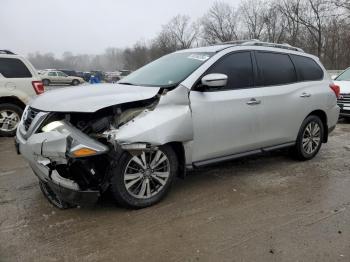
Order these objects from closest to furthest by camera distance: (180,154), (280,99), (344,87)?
(180,154), (280,99), (344,87)

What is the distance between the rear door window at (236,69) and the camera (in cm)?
464

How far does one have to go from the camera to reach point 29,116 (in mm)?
4094

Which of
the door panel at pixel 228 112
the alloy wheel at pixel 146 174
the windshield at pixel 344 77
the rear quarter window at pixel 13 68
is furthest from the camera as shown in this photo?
the windshield at pixel 344 77

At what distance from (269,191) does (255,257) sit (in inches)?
63.2

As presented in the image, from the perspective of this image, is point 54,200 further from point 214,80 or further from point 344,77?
point 344,77

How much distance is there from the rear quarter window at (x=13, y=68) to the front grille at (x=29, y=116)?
453 cm

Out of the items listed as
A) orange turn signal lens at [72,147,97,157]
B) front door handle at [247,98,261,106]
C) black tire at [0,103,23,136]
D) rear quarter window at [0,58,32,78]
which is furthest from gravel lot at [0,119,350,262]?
rear quarter window at [0,58,32,78]

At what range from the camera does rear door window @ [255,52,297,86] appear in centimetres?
511

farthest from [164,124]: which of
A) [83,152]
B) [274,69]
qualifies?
[274,69]

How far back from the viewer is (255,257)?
3096 millimetres

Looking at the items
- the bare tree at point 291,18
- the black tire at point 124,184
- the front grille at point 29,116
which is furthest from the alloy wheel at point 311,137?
the bare tree at point 291,18

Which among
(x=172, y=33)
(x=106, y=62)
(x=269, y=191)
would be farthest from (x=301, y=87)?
(x=106, y=62)

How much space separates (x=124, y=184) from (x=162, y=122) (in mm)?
734

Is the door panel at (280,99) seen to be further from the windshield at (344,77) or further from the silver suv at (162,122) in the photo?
the windshield at (344,77)
